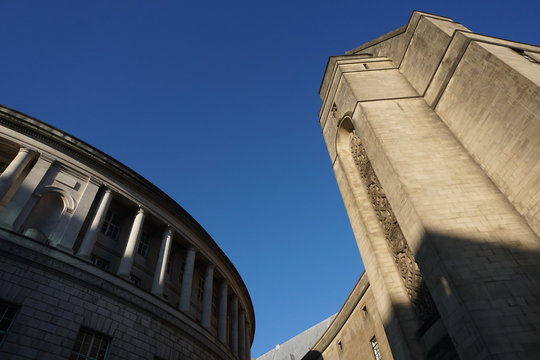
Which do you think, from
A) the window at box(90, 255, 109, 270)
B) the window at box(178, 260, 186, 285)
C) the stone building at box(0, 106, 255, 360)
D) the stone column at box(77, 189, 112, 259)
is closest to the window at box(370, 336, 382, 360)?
the stone building at box(0, 106, 255, 360)

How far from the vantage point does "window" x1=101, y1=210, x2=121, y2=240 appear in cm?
1697

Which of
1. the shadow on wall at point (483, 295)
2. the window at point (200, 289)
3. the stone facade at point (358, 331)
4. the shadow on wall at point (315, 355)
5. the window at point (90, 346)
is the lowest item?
the shadow on wall at point (483, 295)

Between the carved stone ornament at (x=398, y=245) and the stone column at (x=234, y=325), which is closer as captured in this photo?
the carved stone ornament at (x=398, y=245)

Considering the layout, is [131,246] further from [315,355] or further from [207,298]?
[315,355]

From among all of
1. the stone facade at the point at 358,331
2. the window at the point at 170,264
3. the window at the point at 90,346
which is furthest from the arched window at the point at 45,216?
the stone facade at the point at 358,331

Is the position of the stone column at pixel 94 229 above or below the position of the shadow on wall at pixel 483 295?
above

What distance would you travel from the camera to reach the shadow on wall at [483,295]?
25.4 ft

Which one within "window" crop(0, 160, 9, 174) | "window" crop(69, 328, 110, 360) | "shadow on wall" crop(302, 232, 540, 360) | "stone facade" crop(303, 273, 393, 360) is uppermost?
"window" crop(0, 160, 9, 174)

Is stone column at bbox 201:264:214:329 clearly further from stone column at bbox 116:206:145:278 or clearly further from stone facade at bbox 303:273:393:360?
stone facade at bbox 303:273:393:360

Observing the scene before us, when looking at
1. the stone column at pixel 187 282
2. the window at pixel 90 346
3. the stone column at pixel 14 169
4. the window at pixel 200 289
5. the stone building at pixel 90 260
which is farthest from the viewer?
the window at pixel 200 289

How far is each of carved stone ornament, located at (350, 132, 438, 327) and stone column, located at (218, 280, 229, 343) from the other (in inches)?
452

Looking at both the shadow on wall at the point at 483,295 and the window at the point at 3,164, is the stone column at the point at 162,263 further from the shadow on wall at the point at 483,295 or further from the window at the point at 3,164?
the shadow on wall at the point at 483,295

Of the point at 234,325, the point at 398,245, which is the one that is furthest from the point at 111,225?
the point at 398,245

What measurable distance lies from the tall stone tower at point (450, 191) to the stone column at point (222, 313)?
33.0ft
